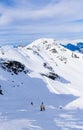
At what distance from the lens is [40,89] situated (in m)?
84.6

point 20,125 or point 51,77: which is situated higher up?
point 20,125

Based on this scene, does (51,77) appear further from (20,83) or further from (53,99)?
(53,99)

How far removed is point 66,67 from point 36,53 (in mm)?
16483

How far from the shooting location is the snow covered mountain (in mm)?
35469

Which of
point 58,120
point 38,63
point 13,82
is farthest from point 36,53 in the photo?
point 58,120

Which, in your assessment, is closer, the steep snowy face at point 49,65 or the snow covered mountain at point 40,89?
the snow covered mountain at point 40,89

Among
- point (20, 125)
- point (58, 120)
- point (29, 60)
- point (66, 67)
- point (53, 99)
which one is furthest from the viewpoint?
point (66, 67)

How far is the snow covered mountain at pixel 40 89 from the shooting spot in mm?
35469

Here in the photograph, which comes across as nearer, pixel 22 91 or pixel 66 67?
pixel 22 91

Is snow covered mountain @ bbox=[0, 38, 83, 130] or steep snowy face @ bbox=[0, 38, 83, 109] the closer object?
snow covered mountain @ bbox=[0, 38, 83, 130]

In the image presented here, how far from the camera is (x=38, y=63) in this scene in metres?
127

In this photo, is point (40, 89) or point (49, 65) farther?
point (49, 65)

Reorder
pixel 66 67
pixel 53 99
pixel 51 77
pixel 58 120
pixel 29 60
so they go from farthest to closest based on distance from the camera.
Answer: pixel 66 67, pixel 29 60, pixel 51 77, pixel 53 99, pixel 58 120

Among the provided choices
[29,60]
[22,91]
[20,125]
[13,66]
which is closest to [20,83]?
[22,91]
